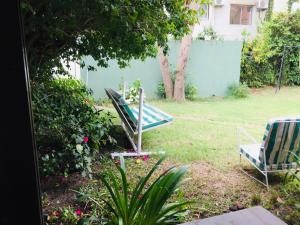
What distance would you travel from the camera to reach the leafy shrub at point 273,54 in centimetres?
816

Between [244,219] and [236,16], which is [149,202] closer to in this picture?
[244,219]

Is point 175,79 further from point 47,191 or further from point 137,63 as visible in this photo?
point 47,191

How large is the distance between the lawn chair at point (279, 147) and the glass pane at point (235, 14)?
29.0ft

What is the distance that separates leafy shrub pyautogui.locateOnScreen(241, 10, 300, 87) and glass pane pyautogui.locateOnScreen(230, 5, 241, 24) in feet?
8.05

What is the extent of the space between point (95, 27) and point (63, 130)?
969 mm

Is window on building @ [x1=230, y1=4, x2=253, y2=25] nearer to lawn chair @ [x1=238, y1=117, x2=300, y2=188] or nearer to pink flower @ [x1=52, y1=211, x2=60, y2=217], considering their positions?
lawn chair @ [x1=238, y1=117, x2=300, y2=188]

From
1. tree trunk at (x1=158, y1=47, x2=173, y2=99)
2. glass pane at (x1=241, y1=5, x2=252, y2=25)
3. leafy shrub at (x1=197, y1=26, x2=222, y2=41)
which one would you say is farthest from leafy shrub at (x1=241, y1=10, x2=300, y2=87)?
glass pane at (x1=241, y1=5, x2=252, y2=25)

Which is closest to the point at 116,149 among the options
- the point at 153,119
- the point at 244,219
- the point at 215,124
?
the point at 153,119

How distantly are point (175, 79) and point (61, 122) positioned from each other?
493cm

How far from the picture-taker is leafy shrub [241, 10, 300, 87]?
8.16 metres

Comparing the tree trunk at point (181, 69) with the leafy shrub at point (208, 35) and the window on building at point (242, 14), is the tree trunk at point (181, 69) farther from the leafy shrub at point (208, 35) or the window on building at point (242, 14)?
the window on building at point (242, 14)

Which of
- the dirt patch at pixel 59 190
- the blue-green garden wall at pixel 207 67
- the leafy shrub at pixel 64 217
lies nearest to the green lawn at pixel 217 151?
the dirt patch at pixel 59 190

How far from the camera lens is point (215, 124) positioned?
197 inches

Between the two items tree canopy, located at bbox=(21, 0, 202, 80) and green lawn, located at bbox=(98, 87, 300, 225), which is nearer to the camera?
tree canopy, located at bbox=(21, 0, 202, 80)
